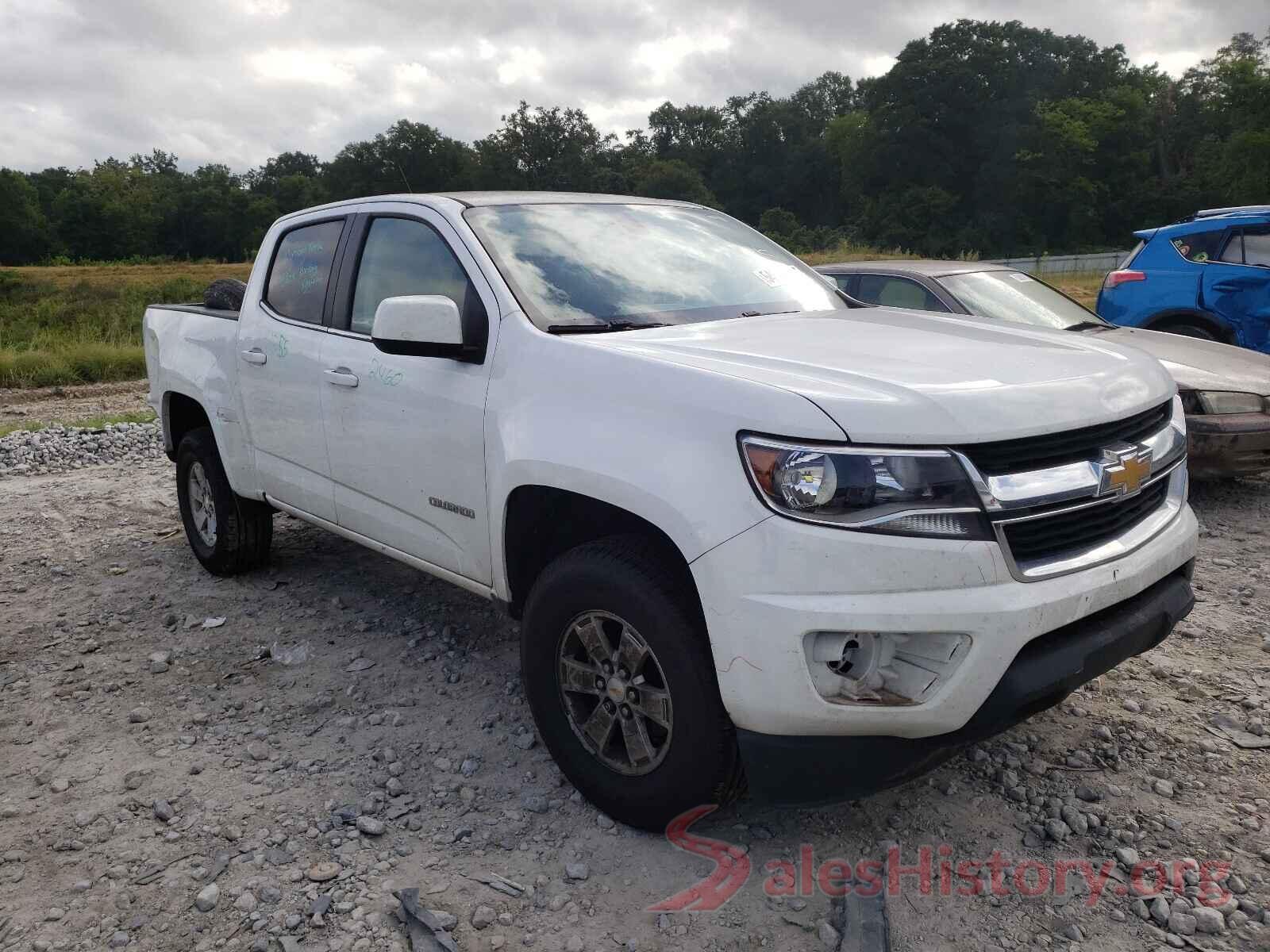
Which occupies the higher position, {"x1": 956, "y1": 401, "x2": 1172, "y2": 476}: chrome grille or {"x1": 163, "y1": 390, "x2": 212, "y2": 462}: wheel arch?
{"x1": 956, "y1": 401, "x2": 1172, "y2": 476}: chrome grille

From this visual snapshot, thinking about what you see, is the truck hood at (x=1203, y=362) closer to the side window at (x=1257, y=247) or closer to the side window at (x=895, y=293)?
the side window at (x=895, y=293)

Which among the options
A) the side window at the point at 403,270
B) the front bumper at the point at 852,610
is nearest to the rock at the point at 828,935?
the front bumper at the point at 852,610

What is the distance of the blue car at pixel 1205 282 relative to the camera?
7.94 metres

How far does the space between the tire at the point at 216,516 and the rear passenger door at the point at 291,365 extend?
1.83 feet

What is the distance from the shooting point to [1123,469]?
8.33ft

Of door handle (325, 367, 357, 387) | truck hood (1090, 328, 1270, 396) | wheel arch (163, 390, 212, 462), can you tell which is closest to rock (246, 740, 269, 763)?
door handle (325, 367, 357, 387)

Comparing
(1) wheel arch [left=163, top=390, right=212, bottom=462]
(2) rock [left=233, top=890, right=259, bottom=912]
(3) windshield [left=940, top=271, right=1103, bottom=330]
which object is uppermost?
(3) windshield [left=940, top=271, right=1103, bottom=330]

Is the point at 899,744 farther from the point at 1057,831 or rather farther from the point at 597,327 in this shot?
the point at 597,327

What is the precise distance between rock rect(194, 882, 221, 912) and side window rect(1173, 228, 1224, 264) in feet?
27.9

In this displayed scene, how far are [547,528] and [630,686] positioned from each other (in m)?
0.66

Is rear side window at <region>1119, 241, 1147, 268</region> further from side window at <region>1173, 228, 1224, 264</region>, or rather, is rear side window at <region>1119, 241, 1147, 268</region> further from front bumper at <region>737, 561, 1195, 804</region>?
front bumper at <region>737, 561, 1195, 804</region>

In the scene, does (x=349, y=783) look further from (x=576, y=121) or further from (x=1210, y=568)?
(x=576, y=121)

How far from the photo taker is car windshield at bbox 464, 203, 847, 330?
3.20 meters

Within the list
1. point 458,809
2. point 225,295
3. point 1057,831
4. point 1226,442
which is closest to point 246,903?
point 458,809
